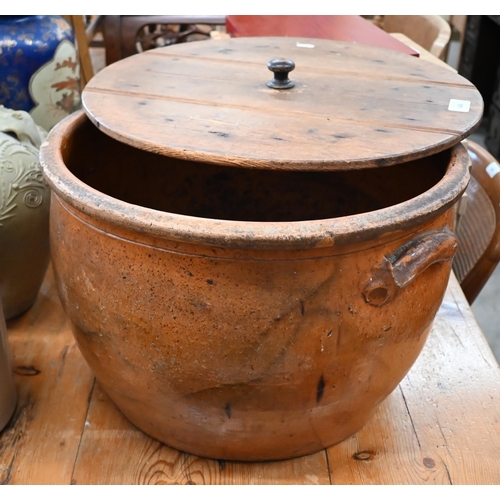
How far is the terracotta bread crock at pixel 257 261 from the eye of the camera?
809 mm

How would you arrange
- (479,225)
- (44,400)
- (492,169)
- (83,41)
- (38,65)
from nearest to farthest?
(44,400), (492,169), (479,225), (38,65), (83,41)

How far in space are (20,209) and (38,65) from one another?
0.56 meters

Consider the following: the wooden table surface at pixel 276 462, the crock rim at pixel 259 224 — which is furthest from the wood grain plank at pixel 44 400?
the crock rim at pixel 259 224

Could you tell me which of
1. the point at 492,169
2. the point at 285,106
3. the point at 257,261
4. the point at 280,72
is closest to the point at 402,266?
the point at 257,261

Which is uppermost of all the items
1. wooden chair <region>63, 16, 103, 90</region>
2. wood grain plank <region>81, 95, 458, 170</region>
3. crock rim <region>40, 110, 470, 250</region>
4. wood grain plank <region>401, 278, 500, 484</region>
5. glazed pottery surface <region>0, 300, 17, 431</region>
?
wood grain plank <region>81, 95, 458, 170</region>

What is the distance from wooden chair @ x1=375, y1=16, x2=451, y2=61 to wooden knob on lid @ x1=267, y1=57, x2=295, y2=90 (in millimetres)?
956

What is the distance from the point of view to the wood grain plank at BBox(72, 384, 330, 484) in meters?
1.07

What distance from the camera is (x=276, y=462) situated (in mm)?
1100

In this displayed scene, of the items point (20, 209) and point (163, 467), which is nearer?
point (163, 467)

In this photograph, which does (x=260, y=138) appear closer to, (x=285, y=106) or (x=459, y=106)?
(x=285, y=106)

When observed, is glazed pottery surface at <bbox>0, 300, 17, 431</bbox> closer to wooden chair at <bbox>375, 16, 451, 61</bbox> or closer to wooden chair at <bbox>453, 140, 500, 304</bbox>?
wooden chair at <bbox>453, 140, 500, 304</bbox>

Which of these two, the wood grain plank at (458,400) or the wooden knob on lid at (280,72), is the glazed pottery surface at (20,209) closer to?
the wooden knob on lid at (280,72)

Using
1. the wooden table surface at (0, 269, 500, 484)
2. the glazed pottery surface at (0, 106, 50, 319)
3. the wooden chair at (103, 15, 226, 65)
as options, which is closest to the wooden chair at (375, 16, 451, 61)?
the wooden chair at (103, 15, 226, 65)

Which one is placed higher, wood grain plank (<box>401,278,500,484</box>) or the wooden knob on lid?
the wooden knob on lid
